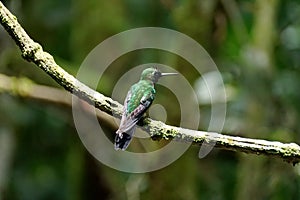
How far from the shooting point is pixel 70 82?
1.72 ft

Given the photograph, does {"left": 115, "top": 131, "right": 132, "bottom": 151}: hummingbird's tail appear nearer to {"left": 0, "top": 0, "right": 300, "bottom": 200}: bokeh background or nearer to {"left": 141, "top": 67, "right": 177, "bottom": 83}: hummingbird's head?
{"left": 141, "top": 67, "right": 177, "bottom": 83}: hummingbird's head

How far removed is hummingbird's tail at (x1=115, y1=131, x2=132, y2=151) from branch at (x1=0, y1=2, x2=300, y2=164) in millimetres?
32

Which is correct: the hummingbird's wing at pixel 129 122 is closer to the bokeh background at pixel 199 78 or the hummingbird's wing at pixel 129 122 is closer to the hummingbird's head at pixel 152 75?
the hummingbird's head at pixel 152 75

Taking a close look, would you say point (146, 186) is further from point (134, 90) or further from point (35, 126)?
point (134, 90)

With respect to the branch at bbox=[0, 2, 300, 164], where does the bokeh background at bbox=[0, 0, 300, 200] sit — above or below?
above

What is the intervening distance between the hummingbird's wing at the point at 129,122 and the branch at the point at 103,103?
0.8 inches

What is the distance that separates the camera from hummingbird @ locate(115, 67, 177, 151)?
0.49m

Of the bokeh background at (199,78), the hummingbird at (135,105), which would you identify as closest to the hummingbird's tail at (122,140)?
the hummingbird at (135,105)

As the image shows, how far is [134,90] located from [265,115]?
4.23 ft

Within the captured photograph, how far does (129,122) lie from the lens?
1.64 ft

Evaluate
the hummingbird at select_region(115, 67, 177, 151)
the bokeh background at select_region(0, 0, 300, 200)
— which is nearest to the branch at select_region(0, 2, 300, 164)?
the hummingbird at select_region(115, 67, 177, 151)

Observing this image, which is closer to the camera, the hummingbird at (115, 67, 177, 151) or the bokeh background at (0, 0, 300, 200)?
the hummingbird at (115, 67, 177, 151)

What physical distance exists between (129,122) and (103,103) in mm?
36

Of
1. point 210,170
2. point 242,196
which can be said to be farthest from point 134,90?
point 210,170
